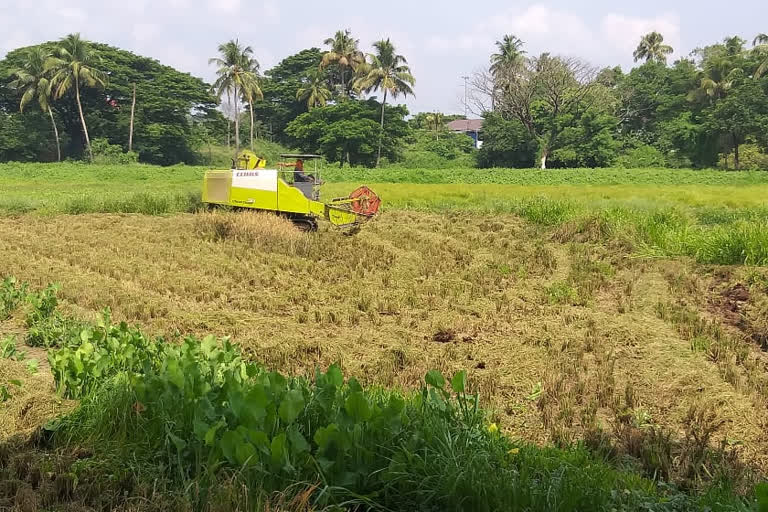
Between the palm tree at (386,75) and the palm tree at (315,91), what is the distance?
4.59 meters

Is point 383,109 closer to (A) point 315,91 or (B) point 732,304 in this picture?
(A) point 315,91

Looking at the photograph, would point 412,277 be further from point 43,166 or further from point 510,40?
point 510,40

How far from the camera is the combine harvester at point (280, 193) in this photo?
481 inches

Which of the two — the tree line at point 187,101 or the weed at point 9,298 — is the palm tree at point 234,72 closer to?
the tree line at point 187,101

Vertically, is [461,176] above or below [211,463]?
above

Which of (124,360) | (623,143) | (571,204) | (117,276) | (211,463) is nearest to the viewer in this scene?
(211,463)

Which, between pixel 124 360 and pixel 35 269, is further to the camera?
pixel 35 269

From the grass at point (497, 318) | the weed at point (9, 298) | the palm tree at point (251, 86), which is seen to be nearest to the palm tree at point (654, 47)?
the palm tree at point (251, 86)

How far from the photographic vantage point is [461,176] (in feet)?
109

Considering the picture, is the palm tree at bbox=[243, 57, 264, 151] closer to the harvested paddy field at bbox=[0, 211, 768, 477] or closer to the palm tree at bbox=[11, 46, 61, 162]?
the palm tree at bbox=[11, 46, 61, 162]

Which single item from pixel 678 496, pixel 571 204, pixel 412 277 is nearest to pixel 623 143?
pixel 571 204

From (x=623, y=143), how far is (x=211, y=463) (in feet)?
138

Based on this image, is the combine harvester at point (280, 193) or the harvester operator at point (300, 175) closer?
the combine harvester at point (280, 193)

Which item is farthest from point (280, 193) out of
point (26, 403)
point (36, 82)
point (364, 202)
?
point (36, 82)
